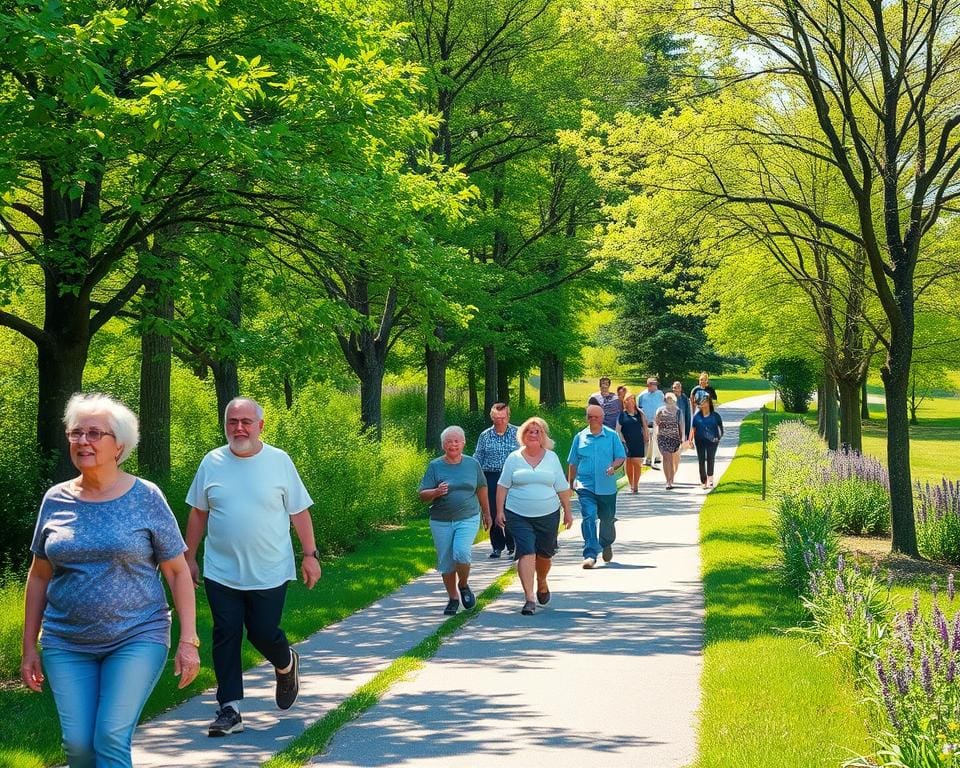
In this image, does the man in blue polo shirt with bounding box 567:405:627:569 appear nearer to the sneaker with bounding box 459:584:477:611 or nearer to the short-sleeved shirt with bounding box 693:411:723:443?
the sneaker with bounding box 459:584:477:611

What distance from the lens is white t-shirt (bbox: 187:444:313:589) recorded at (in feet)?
24.1

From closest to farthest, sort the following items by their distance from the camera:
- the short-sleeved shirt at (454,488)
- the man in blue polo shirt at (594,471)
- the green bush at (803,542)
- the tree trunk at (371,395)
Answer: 1. the green bush at (803,542)
2. the short-sleeved shirt at (454,488)
3. the man in blue polo shirt at (594,471)
4. the tree trunk at (371,395)

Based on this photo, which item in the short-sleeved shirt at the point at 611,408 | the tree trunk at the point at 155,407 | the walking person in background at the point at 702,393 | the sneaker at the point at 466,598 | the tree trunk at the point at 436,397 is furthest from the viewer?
the tree trunk at the point at 436,397

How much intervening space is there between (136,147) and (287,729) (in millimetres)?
6045

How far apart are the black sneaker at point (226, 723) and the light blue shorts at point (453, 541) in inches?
167

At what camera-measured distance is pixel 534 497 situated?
11805mm

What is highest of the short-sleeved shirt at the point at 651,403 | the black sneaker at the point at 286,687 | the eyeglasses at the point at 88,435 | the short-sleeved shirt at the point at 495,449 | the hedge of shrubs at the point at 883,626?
the short-sleeved shirt at the point at 651,403

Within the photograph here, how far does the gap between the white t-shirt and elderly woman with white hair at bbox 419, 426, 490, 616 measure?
13.0 feet

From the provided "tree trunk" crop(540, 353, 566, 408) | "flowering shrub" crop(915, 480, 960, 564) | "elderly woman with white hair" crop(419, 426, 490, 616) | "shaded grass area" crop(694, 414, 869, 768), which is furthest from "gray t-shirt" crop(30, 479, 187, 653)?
"tree trunk" crop(540, 353, 566, 408)

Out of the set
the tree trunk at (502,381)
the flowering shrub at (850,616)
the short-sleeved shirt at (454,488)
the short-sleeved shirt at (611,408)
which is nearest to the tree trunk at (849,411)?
the short-sleeved shirt at (611,408)

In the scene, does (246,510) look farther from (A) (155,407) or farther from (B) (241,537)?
(A) (155,407)

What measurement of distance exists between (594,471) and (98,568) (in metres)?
9.74

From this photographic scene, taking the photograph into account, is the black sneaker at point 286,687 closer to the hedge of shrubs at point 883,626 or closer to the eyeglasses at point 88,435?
the eyeglasses at point 88,435

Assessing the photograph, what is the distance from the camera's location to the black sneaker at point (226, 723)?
722cm
